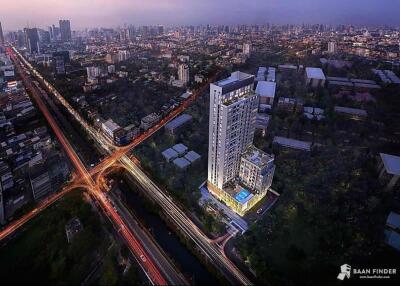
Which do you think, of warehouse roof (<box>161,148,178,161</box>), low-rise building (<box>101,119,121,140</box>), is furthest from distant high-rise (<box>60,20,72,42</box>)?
warehouse roof (<box>161,148,178,161</box>)

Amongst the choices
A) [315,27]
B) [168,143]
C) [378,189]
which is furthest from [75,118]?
[315,27]

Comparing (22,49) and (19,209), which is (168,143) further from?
(22,49)

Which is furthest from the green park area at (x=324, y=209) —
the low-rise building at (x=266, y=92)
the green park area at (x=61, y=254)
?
the green park area at (x=61, y=254)

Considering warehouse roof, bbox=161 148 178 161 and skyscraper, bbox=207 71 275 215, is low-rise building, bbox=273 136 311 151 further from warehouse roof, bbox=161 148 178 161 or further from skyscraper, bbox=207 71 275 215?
warehouse roof, bbox=161 148 178 161

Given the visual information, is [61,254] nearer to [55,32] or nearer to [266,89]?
[266,89]

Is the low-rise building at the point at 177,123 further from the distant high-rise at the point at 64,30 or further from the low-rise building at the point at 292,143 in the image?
the distant high-rise at the point at 64,30

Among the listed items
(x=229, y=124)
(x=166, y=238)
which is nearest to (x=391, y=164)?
(x=229, y=124)
